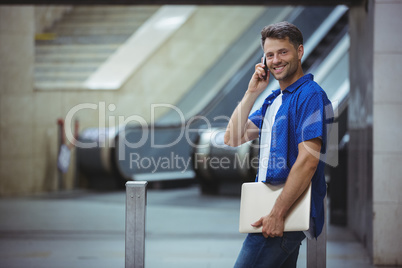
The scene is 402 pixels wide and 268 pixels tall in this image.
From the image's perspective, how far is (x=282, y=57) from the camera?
85.4 inches

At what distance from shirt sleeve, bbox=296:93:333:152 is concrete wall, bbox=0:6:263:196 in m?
8.42

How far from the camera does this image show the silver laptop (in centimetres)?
207

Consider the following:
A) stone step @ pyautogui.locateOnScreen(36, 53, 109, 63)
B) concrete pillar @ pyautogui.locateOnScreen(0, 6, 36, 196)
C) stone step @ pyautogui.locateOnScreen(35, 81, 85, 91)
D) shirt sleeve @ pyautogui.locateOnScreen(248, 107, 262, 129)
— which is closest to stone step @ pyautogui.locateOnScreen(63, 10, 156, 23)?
stone step @ pyautogui.locateOnScreen(36, 53, 109, 63)

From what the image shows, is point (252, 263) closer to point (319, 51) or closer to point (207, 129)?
point (207, 129)

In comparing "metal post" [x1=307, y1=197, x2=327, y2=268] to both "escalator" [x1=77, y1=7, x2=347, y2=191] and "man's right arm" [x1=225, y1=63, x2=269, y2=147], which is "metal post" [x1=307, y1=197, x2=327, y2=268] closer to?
"man's right arm" [x1=225, y1=63, x2=269, y2=147]

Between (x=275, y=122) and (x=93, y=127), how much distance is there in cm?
948

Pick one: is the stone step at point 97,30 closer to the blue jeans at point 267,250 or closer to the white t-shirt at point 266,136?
the white t-shirt at point 266,136

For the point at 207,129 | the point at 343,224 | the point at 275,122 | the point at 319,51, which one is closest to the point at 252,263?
the point at 275,122

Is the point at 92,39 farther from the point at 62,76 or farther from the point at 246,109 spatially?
the point at 246,109

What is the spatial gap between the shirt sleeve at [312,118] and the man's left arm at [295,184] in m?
0.03

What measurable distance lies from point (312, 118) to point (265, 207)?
0.38 metres

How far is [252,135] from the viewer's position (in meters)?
2.44

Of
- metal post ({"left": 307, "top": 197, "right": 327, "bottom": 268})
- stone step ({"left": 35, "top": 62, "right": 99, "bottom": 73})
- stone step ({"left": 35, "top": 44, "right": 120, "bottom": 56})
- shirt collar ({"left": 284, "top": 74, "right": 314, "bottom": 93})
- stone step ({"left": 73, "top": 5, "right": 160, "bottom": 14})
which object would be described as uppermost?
stone step ({"left": 73, "top": 5, "right": 160, "bottom": 14})

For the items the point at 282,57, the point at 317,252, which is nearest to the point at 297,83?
the point at 282,57
